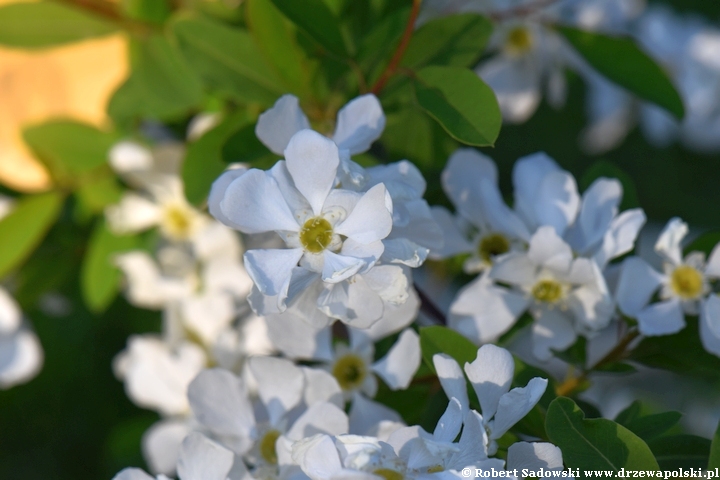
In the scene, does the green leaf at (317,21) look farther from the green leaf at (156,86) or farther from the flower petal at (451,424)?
the flower petal at (451,424)

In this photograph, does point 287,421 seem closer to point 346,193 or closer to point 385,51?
point 346,193

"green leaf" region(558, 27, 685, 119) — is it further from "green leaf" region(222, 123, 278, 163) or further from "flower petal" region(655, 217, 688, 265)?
"green leaf" region(222, 123, 278, 163)

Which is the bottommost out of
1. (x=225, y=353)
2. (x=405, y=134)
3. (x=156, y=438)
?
(x=156, y=438)

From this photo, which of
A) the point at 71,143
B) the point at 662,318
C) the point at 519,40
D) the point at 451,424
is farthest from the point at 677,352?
the point at 71,143

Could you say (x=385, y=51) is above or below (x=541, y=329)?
above

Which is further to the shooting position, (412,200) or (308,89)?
(308,89)

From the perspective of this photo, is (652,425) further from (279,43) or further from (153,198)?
(153,198)

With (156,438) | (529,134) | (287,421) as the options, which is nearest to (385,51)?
(287,421)

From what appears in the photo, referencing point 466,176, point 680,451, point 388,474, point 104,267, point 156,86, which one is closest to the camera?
point 388,474

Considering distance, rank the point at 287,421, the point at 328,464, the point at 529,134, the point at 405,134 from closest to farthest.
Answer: the point at 328,464, the point at 287,421, the point at 405,134, the point at 529,134
